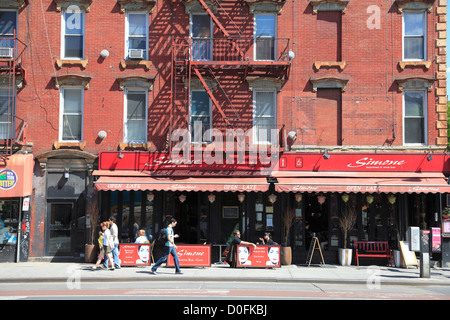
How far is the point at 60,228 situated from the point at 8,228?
193cm

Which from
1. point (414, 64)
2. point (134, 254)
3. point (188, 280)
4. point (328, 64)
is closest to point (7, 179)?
point (134, 254)

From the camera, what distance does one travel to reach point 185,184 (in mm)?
18875

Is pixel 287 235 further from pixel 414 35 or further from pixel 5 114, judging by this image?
pixel 5 114

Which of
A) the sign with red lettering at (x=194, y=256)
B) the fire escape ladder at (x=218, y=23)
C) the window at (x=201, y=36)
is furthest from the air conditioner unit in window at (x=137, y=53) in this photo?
the sign with red lettering at (x=194, y=256)

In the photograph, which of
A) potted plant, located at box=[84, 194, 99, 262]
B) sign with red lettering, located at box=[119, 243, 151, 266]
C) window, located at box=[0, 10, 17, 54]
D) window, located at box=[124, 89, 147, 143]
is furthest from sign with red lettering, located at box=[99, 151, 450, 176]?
window, located at box=[0, 10, 17, 54]

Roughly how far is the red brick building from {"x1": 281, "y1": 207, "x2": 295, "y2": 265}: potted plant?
0.27 metres

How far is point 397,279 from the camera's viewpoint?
15.6 m

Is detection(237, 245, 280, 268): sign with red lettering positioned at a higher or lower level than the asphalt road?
higher

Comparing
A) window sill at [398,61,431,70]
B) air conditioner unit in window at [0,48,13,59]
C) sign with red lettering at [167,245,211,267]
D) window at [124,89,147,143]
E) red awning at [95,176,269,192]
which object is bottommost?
sign with red lettering at [167,245,211,267]

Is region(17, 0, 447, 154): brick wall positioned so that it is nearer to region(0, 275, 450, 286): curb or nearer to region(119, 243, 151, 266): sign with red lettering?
region(119, 243, 151, 266): sign with red lettering

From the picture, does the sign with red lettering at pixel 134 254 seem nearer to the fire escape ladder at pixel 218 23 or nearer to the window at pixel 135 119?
the window at pixel 135 119

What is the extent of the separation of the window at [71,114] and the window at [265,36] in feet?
23.4

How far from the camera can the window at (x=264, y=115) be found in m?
20.2

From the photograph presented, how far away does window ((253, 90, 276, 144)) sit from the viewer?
20219 millimetres
